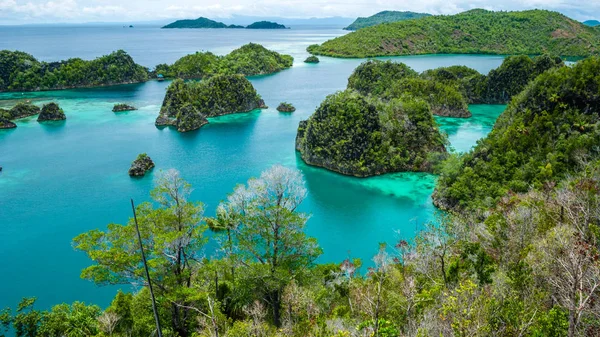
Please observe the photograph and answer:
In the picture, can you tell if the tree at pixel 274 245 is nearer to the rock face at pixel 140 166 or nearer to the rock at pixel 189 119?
the rock face at pixel 140 166

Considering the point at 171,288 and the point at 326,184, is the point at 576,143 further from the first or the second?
the point at 171,288

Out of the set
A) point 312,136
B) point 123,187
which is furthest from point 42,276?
point 312,136

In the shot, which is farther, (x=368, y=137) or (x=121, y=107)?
(x=121, y=107)

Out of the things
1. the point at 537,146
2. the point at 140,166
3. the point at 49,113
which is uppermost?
the point at 537,146

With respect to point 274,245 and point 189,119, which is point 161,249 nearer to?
point 274,245

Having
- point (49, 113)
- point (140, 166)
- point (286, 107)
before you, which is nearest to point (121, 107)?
point (49, 113)

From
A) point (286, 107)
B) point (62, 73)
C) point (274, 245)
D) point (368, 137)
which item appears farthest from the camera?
point (62, 73)
